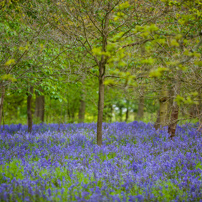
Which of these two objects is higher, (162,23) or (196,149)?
(162,23)

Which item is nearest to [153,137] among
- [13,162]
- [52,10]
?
[13,162]

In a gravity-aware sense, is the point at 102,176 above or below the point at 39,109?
below

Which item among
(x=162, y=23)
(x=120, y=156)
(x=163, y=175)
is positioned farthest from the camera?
(x=162, y=23)

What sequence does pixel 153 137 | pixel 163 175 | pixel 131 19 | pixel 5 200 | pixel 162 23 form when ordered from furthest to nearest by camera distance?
1. pixel 153 137
2. pixel 162 23
3. pixel 131 19
4. pixel 163 175
5. pixel 5 200

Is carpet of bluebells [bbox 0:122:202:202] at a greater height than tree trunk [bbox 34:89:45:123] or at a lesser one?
lesser

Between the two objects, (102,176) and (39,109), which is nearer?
(102,176)

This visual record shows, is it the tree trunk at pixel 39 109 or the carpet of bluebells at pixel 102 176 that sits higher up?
the tree trunk at pixel 39 109

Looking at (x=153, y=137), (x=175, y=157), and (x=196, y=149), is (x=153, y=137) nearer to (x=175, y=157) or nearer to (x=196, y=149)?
(x=196, y=149)

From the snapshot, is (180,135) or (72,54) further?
(180,135)

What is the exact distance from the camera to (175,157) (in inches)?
221

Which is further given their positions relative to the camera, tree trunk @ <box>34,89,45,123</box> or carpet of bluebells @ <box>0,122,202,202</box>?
tree trunk @ <box>34,89,45,123</box>

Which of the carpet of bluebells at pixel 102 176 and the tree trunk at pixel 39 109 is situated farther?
the tree trunk at pixel 39 109

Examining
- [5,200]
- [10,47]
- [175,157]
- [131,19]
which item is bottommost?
[5,200]

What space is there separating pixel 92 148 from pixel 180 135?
367cm
